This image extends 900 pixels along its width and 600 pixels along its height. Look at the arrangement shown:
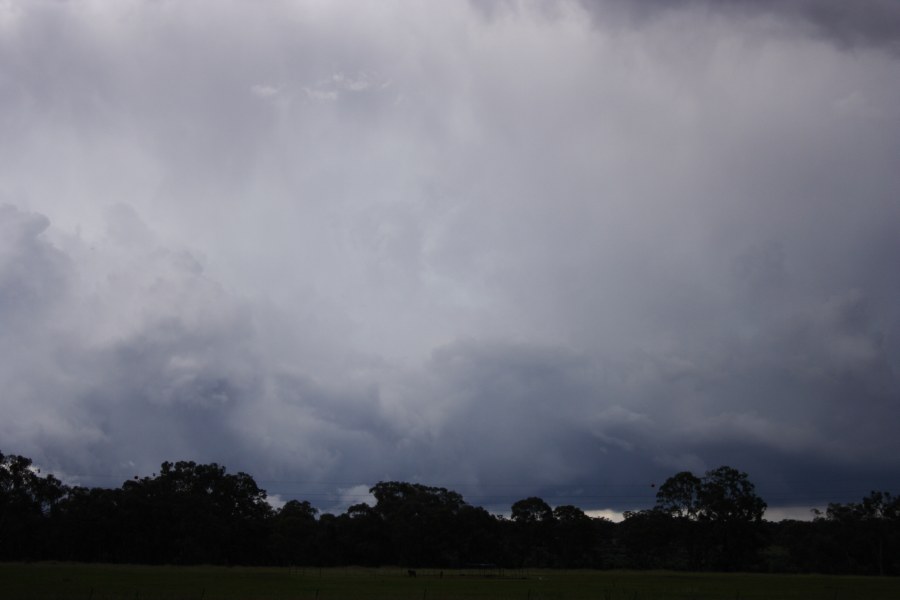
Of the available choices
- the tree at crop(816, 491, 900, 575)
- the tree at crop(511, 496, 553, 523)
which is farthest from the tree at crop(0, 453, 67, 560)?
the tree at crop(816, 491, 900, 575)

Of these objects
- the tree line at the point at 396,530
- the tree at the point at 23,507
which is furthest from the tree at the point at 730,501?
the tree at the point at 23,507

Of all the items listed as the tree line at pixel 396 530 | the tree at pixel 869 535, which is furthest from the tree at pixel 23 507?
the tree at pixel 869 535

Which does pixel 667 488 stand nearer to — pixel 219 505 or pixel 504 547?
pixel 504 547

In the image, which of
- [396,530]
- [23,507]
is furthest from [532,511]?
[23,507]

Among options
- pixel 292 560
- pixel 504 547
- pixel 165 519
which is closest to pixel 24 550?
pixel 165 519

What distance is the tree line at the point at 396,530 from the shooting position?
142 meters

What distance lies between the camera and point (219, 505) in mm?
155875

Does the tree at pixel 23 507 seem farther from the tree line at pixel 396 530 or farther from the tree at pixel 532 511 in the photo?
the tree at pixel 532 511

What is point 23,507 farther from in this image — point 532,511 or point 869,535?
point 869,535

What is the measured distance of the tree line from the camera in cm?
14175

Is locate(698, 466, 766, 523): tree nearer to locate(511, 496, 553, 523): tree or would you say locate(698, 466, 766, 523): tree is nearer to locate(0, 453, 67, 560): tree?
locate(511, 496, 553, 523): tree

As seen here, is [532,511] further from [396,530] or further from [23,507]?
[23,507]

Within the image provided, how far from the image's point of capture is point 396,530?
492 ft

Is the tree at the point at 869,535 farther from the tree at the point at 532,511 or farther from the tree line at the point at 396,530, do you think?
the tree at the point at 532,511
